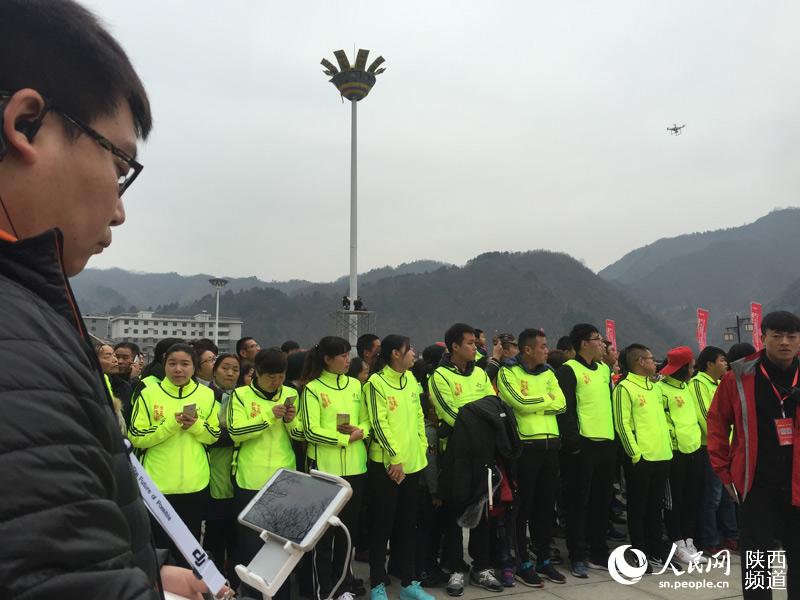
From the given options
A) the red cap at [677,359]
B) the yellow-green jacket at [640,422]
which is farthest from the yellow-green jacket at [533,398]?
the red cap at [677,359]

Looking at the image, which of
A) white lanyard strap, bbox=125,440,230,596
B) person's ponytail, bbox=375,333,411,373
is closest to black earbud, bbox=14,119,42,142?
white lanyard strap, bbox=125,440,230,596

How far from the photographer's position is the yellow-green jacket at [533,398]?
500cm

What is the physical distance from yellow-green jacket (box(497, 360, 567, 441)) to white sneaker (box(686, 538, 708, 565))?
2.11 meters

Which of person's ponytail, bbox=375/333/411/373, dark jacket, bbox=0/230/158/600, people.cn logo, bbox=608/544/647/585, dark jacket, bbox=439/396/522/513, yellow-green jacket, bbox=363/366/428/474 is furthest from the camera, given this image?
people.cn logo, bbox=608/544/647/585

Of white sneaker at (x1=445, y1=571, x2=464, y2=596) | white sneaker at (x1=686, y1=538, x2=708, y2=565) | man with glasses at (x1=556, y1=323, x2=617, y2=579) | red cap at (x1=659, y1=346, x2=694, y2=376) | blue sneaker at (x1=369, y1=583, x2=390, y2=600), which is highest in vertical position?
red cap at (x1=659, y1=346, x2=694, y2=376)

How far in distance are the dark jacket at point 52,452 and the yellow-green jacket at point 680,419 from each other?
594 centimetres

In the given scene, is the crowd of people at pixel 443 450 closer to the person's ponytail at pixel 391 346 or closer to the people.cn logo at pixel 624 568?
the person's ponytail at pixel 391 346

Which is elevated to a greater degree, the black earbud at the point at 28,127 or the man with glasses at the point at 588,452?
the black earbud at the point at 28,127

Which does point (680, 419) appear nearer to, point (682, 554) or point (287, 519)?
point (682, 554)

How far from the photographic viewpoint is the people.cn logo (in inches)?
194

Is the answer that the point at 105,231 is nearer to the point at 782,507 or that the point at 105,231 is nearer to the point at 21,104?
the point at 21,104

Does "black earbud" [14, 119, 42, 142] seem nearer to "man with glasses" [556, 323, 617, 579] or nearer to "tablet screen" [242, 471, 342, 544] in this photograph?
"tablet screen" [242, 471, 342, 544]

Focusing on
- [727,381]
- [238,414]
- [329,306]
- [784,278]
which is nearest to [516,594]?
[727,381]

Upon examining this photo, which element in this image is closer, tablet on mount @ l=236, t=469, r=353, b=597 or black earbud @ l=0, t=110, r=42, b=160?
black earbud @ l=0, t=110, r=42, b=160
